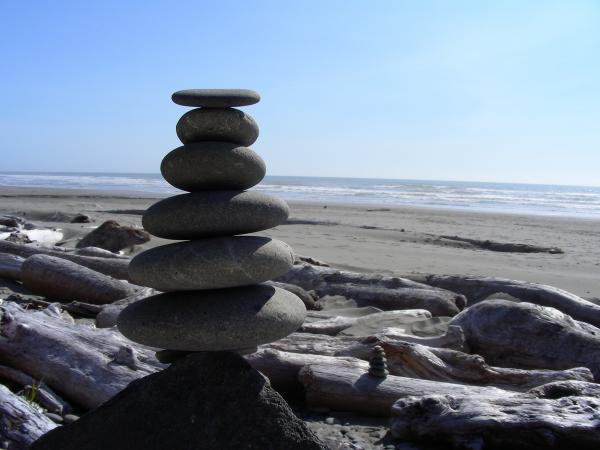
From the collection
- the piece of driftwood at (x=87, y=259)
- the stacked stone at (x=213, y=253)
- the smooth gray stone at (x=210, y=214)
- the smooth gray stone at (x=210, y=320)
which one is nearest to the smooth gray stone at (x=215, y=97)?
the stacked stone at (x=213, y=253)

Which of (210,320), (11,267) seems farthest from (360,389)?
(11,267)

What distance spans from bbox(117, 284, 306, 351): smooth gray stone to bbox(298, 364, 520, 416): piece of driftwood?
1047mm

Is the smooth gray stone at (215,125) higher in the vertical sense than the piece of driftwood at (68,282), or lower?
higher

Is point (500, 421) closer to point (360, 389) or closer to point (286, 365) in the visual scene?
point (360, 389)

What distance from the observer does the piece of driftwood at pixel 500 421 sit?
12.4 feet

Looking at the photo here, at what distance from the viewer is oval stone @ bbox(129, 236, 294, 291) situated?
375 centimetres

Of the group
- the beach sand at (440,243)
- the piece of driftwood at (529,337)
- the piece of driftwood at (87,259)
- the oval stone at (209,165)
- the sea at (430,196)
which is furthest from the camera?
the sea at (430,196)

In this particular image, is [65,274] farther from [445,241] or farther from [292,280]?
[445,241]

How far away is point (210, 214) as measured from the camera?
391cm

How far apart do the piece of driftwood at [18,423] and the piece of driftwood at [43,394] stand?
508mm

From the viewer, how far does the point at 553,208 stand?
114 feet

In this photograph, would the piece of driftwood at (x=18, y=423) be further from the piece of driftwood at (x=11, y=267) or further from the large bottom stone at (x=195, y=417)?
the piece of driftwood at (x=11, y=267)

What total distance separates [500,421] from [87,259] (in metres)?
7.26

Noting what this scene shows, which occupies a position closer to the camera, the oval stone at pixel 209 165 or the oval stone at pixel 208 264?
the oval stone at pixel 208 264
